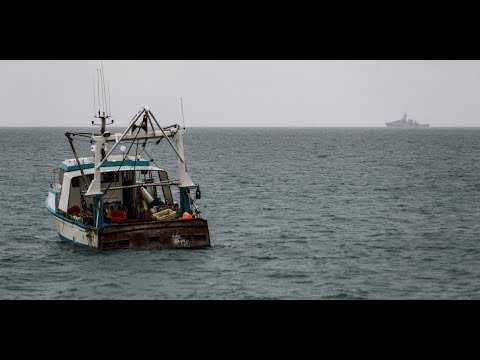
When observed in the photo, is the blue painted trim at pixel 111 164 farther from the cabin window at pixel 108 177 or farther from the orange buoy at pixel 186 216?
the orange buoy at pixel 186 216

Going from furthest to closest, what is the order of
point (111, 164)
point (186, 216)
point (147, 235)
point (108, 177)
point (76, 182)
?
1. point (76, 182)
2. point (108, 177)
3. point (111, 164)
4. point (186, 216)
5. point (147, 235)

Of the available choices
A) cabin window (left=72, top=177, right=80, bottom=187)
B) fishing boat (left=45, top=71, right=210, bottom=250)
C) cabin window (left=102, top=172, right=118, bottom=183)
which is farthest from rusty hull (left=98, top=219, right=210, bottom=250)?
cabin window (left=72, top=177, right=80, bottom=187)

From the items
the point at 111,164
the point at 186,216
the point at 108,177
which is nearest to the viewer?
the point at 186,216

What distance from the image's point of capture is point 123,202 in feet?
99.1

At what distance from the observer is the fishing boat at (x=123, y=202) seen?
2703 centimetres

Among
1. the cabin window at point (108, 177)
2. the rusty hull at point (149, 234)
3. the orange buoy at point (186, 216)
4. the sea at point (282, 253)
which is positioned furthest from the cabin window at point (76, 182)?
the orange buoy at point (186, 216)

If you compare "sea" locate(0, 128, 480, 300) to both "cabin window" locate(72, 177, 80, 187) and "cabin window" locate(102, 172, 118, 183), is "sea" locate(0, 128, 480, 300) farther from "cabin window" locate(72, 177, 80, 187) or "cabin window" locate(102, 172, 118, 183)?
"cabin window" locate(72, 177, 80, 187)

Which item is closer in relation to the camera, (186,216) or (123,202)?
(186,216)

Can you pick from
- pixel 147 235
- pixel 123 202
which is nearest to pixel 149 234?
pixel 147 235

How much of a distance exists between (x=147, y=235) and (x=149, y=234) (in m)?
0.09

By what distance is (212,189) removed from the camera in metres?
60.2

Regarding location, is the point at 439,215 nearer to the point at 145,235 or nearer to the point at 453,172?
the point at 145,235

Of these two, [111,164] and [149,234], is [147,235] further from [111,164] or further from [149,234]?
[111,164]

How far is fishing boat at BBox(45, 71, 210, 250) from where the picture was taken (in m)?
27.0
